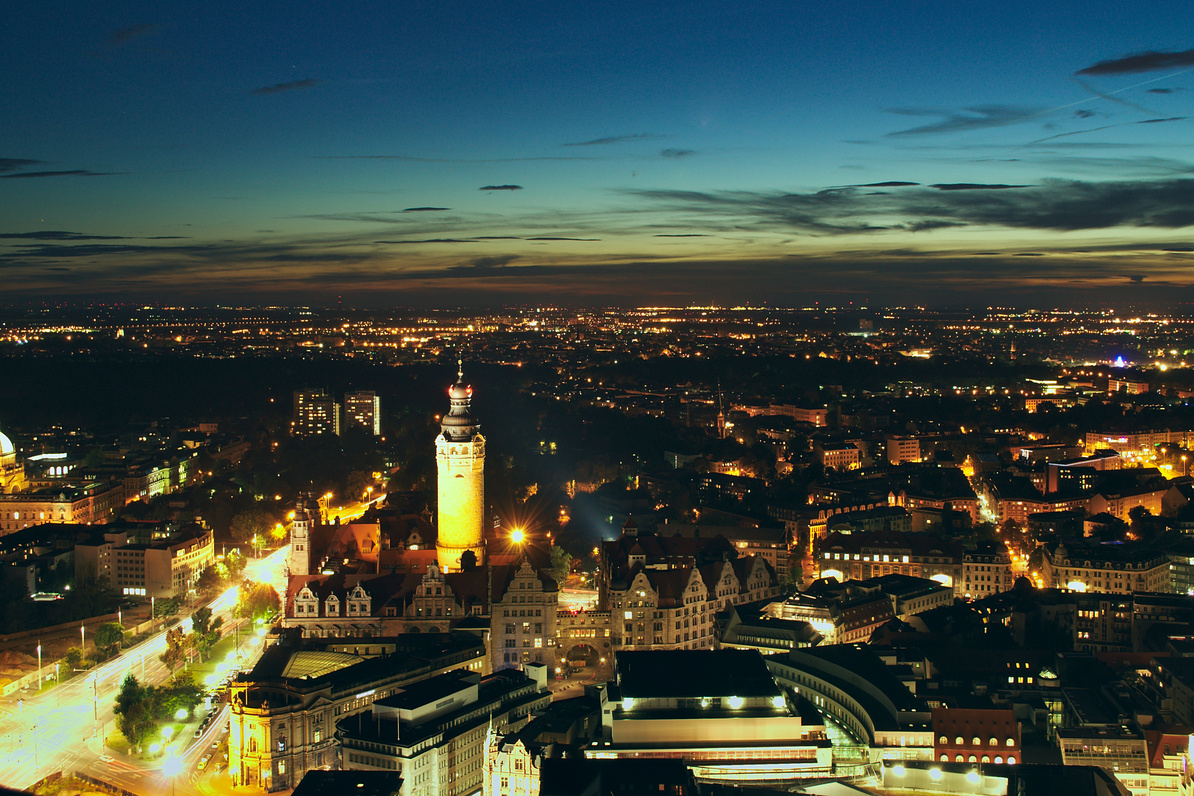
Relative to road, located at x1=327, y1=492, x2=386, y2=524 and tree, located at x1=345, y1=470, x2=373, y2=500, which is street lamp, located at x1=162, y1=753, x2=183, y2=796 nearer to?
road, located at x1=327, y1=492, x2=386, y2=524

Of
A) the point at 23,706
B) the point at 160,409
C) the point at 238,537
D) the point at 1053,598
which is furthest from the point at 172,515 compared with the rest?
the point at 160,409

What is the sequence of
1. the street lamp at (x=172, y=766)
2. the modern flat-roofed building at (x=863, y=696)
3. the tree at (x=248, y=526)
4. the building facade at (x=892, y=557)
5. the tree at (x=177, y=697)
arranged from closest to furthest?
the modern flat-roofed building at (x=863, y=696) < the street lamp at (x=172, y=766) < the tree at (x=177, y=697) < the building facade at (x=892, y=557) < the tree at (x=248, y=526)

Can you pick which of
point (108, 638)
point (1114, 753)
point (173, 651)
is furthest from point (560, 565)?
point (1114, 753)

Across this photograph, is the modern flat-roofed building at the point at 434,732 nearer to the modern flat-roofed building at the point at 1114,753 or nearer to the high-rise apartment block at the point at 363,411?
the modern flat-roofed building at the point at 1114,753

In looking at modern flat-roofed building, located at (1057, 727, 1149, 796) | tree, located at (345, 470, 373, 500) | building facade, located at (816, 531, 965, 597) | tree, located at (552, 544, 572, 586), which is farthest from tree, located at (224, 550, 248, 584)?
modern flat-roofed building, located at (1057, 727, 1149, 796)

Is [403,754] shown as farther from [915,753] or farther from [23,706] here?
[23,706]

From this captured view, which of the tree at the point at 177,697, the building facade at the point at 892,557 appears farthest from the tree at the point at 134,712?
the building facade at the point at 892,557
